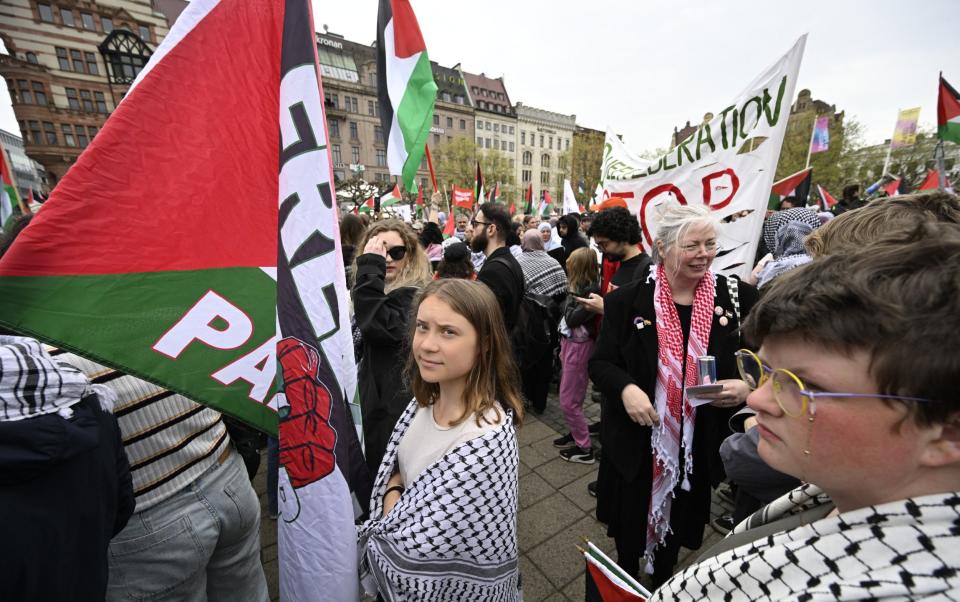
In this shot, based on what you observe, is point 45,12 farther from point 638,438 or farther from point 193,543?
point 638,438

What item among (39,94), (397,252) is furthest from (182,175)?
(39,94)

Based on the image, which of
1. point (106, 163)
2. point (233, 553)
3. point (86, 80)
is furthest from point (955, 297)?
point (86, 80)

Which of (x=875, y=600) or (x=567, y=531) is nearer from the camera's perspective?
(x=875, y=600)

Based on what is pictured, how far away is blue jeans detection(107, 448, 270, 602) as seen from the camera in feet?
4.31

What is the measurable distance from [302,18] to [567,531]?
3.05m

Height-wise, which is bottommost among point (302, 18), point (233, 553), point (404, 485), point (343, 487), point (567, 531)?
point (567, 531)

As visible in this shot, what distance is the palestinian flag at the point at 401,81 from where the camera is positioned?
3.31 metres

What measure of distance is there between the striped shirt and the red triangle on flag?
389 millimetres

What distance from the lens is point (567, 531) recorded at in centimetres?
272

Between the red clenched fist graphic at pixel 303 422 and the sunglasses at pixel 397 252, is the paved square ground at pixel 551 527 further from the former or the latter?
the sunglasses at pixel 397 252

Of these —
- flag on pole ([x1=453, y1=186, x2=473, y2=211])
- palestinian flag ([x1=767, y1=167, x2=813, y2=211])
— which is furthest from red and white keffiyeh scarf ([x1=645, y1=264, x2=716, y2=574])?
flag on pole ([x1=453, y1=186, x2=473, y2=211])

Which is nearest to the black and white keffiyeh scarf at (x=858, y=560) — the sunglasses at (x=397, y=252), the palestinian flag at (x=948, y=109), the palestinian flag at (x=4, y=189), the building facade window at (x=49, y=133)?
the sunglasses at (x=397, y=252)

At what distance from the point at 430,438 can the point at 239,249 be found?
0.94 m

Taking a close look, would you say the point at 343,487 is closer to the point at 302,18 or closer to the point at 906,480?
the point at 906,480
